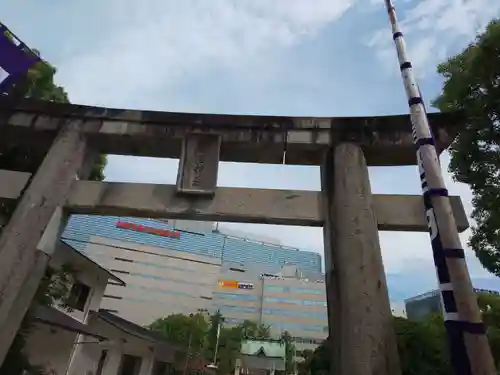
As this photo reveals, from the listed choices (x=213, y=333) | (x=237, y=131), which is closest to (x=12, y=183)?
(x=237, y=131)

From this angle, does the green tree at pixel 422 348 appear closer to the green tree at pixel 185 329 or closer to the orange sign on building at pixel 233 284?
the green tree at pixel 185 329

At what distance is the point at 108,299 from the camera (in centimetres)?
5678

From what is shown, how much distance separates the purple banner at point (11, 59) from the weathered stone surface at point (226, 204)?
121 inches

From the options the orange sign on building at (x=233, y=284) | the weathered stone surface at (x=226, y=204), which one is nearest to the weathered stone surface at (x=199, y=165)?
the weathered stone surface at (x=226, y=204)

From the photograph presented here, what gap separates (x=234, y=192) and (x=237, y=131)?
116 centimetres

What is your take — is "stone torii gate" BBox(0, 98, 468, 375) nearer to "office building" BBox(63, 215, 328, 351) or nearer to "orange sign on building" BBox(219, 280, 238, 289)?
"office building" BBox(63, 215, 328, 351)

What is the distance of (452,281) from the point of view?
271 cm

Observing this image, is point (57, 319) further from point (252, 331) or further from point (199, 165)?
point (252, 331)

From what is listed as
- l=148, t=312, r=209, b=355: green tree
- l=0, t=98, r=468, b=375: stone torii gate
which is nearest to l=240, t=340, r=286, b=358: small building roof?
l=148, t=312, r=209, b=355: green tree

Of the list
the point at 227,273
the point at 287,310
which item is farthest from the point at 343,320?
the point at 227,273

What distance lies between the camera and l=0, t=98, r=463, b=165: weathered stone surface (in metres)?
6.17

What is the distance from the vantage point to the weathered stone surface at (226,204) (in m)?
5.56

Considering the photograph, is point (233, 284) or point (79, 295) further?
point (233, 284)

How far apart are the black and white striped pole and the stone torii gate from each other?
177cm
